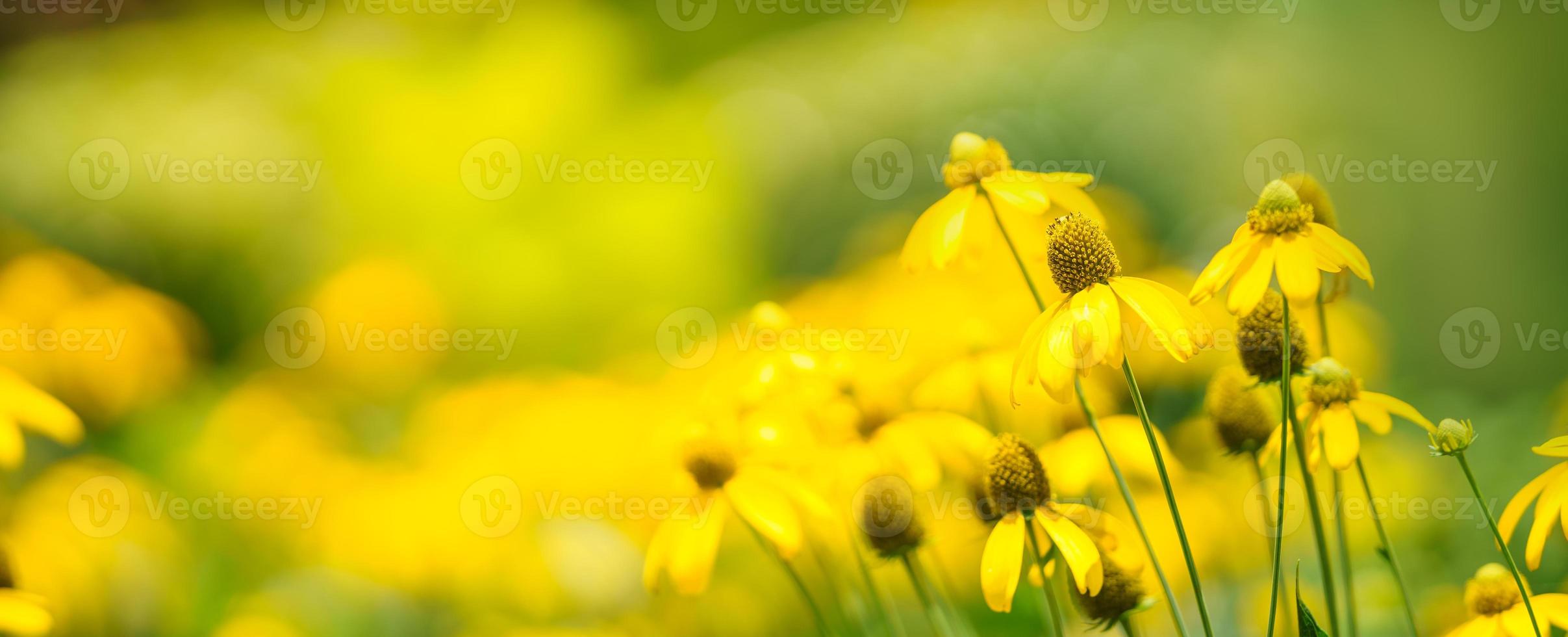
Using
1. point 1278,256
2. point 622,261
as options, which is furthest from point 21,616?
point 622,261

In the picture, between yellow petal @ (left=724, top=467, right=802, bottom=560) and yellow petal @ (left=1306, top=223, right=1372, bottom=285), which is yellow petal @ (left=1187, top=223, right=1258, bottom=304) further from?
yellow petal @ (left=724, top=467, right=802, bottom=560)

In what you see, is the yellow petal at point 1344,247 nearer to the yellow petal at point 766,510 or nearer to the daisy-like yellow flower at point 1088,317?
the daisy-like yellow flower at point 1088,317

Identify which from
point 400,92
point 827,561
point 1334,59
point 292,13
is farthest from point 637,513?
point 292,13

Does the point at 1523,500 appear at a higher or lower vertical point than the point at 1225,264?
lower

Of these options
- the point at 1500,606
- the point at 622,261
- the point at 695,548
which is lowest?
the point at 1500,606

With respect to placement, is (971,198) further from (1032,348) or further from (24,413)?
(24,413)

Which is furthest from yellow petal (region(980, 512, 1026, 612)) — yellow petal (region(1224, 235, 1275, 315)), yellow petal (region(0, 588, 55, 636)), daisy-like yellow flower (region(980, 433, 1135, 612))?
yellow petal (region(0, 588, 55, 636))

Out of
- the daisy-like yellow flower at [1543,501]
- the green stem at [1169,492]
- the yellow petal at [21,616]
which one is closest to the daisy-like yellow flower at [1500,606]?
the daisy-like yellow flower at [1543,501]

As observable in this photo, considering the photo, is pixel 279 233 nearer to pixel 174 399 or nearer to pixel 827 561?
pixel 174 399
